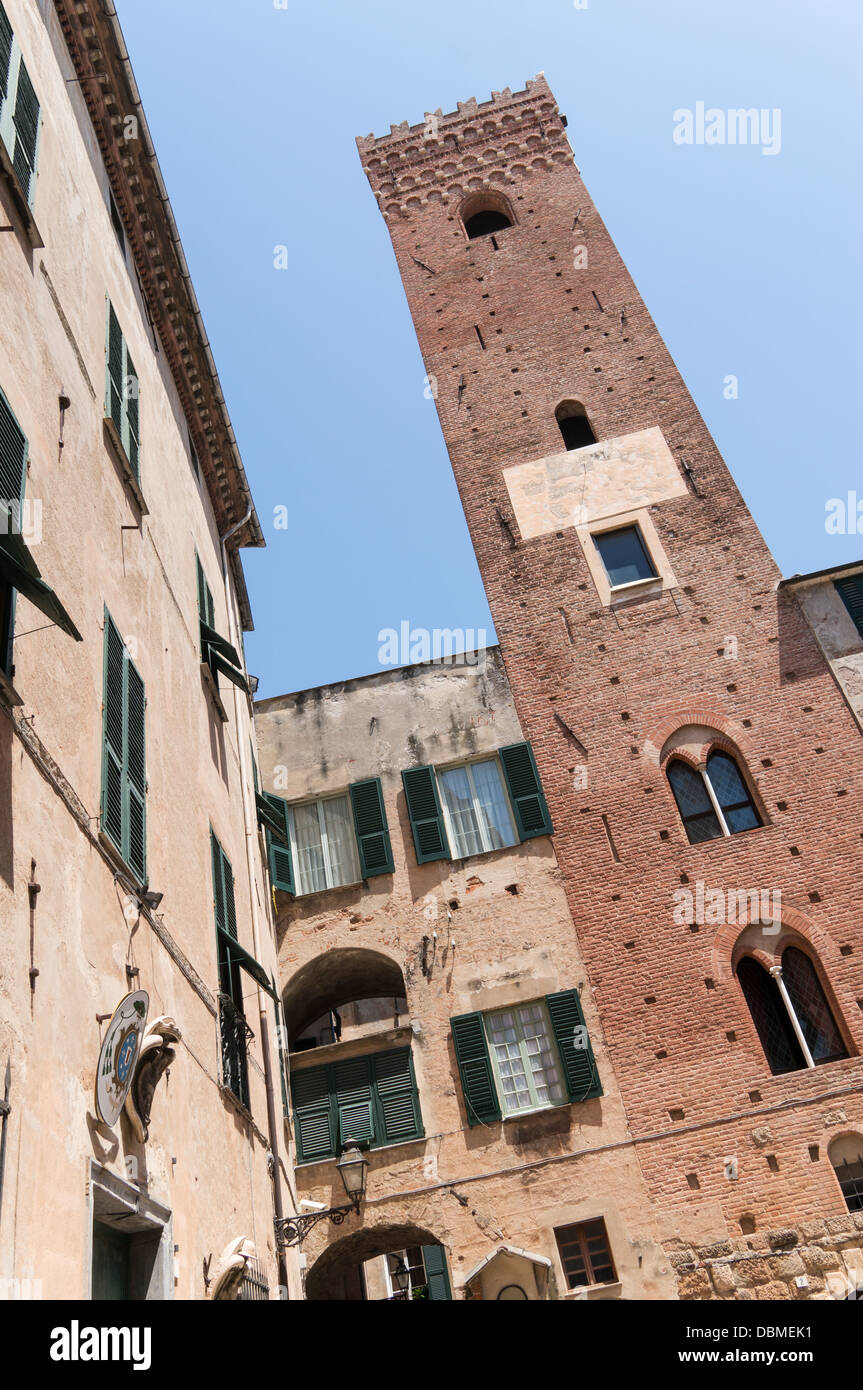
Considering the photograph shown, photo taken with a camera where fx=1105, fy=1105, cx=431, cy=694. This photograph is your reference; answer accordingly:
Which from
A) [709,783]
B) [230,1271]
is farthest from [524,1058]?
[230,1271]

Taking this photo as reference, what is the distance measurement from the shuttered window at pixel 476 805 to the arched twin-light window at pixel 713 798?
194 cm

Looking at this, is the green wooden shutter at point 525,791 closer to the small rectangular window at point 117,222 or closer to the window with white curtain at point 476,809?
the window with white curtain at point 476,809

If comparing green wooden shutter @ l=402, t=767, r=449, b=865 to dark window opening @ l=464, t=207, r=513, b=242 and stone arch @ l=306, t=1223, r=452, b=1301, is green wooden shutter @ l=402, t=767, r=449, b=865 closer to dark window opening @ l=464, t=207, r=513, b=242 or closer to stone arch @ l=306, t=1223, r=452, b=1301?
stone arch @ l=306, t=1223, r=452, b=1301

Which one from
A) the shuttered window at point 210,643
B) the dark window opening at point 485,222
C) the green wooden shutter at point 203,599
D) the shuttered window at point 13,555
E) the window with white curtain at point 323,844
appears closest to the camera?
the shuttered window at point 13,555

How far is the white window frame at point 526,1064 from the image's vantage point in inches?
520

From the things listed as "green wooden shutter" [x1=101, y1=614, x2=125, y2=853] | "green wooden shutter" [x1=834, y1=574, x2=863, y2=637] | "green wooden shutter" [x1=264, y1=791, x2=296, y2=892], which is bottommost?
"green wooden shutter" [x1=101, y1=614, x2=125, y2=853]

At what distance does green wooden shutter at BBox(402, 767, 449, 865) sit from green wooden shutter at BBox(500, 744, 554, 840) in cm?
105

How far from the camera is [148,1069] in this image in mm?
6586

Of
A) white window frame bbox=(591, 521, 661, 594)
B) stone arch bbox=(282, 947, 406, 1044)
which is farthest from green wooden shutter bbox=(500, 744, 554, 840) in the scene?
white window frame bbox=(591, 521, 661, 594)

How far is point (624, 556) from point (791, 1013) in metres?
7.65

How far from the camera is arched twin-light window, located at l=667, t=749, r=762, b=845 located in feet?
49.7

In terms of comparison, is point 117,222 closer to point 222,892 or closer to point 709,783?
point 222,892

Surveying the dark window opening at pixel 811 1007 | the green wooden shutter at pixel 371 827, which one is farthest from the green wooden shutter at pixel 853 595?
the green wooden shutter at pixel 371 827
